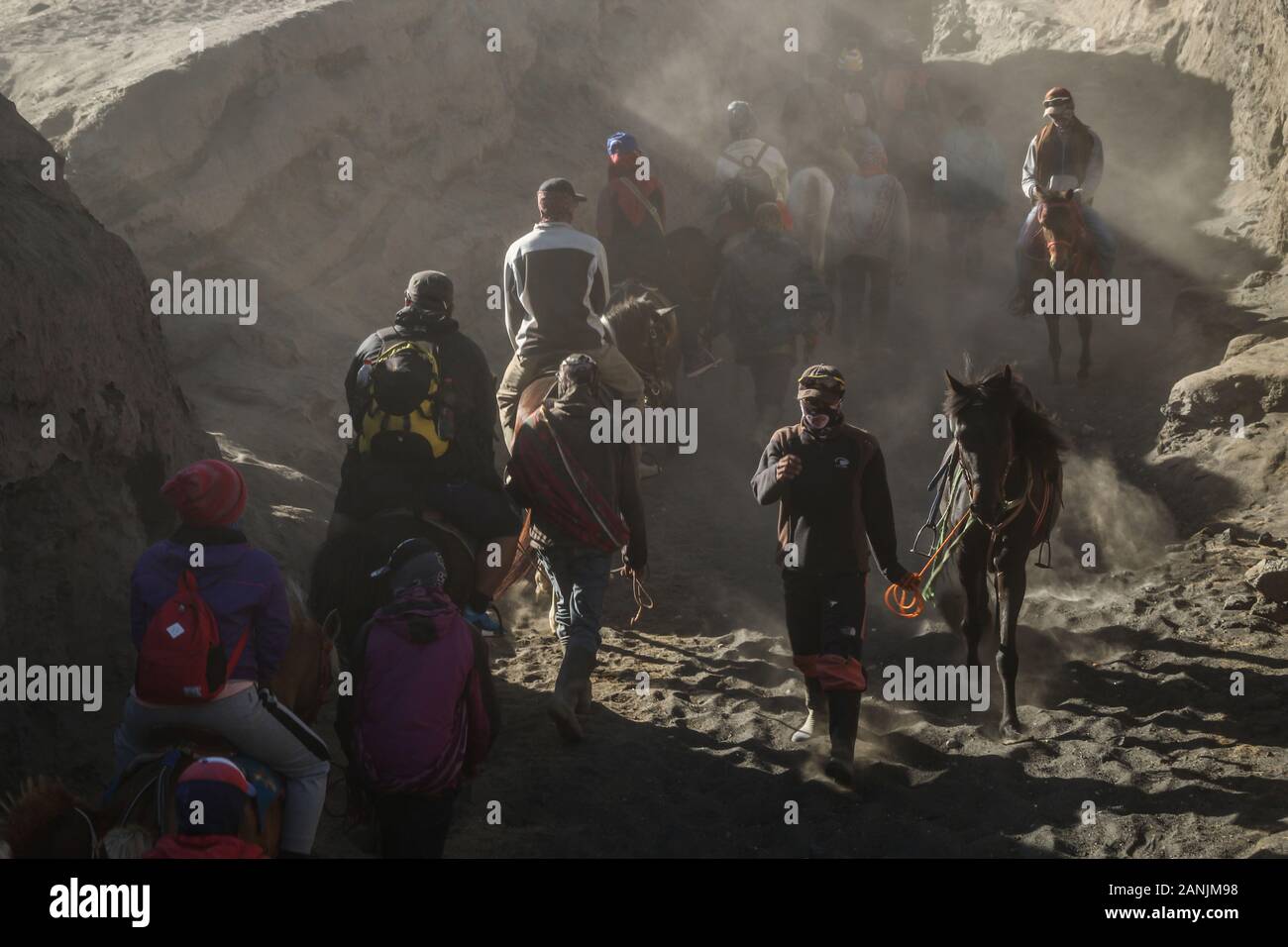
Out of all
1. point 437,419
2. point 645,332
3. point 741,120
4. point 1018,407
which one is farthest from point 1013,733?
point 741,120

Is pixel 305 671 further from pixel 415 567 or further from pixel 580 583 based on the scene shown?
pixel 580 583

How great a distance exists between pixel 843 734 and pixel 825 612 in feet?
2.03

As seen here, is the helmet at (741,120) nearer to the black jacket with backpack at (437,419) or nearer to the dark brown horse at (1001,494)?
the dark brown horse at (1001,494)

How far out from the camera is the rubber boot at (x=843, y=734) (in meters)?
6.93

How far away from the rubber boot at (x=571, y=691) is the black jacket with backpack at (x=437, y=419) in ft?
3.58

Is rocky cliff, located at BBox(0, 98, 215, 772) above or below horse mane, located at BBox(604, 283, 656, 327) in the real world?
below

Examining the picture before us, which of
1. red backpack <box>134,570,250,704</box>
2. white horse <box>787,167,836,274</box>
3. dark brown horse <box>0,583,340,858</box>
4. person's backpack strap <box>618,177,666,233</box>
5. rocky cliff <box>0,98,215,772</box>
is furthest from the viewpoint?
white horse <box>787,167,836,274</box>

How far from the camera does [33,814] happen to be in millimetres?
4559

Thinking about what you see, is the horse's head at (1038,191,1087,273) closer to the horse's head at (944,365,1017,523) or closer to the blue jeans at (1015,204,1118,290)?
the blue jeans at (1015,204,1118,290)

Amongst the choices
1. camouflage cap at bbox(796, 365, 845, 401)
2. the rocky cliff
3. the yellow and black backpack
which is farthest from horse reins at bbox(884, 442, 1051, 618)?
the rocky cliff

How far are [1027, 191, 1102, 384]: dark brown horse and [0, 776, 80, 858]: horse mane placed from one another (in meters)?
10.5

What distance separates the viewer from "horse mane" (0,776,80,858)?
4516 mm

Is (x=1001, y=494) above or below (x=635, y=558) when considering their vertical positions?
above

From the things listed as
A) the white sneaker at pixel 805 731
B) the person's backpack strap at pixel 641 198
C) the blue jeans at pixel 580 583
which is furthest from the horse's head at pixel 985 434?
the person's backpack strap at pixel 641 198
